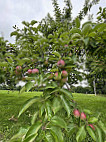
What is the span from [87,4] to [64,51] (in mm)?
4711

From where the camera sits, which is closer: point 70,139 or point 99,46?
point 99,46

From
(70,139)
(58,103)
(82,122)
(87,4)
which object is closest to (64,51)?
(58,103)

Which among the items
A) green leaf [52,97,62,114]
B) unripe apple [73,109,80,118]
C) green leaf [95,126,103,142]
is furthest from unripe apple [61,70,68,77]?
green leaf [95,126,103,142]

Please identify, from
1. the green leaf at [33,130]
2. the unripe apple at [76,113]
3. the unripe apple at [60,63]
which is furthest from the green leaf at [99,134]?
the unripe apple at [60,63]

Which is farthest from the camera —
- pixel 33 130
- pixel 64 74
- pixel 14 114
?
pixel 14 114

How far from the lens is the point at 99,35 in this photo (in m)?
0.95

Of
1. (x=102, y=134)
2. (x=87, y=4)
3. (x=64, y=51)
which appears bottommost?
(x=102, y=134)

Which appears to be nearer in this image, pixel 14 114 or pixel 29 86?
pixel 29 86

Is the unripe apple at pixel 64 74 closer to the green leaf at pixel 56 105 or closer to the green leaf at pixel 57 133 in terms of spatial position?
the green leaf at pixel 56 105

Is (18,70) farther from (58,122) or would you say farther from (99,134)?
(99,134)

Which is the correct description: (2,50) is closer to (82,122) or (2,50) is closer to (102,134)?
(82,122)

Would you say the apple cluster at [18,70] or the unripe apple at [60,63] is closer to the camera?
the unripe apple at [60,63]

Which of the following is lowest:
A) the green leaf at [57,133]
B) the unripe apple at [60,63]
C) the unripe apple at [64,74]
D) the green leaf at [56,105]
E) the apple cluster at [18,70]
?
the green leaf at [57,133]

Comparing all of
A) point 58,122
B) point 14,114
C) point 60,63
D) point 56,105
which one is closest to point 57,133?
point 58,122
